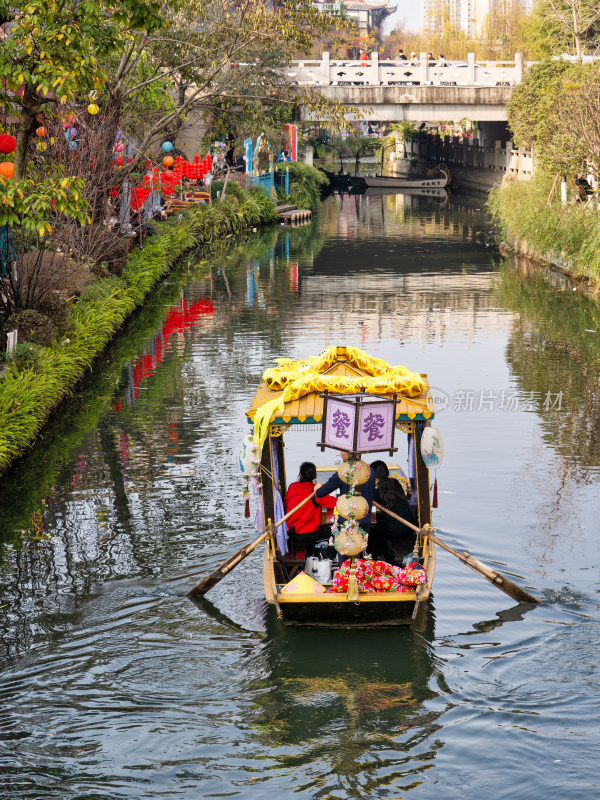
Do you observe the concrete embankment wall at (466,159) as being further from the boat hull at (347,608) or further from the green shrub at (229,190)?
the boat hull at (347,608)

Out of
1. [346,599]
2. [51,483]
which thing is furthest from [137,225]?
[346,599]

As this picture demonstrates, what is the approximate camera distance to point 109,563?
13.4m

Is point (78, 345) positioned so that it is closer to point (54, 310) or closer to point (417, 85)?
point (54, 310)

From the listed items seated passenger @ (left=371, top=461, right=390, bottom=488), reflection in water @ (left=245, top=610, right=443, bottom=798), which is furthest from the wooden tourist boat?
seated passenger @ (left=371, top=461, right=390, bottom=488)

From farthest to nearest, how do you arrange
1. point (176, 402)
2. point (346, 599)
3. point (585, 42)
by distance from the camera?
point (585, 42) < point (176, 402) < point (346, 599)

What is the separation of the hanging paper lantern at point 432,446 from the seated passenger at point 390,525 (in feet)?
2.38

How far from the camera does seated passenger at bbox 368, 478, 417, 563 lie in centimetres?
1228

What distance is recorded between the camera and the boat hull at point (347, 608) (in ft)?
35.2

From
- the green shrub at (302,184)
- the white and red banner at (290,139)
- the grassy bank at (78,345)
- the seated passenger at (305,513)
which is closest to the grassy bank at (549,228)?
the grassy bank at (78,345)

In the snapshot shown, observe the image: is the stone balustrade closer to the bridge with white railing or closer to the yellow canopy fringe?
the bridge with white railing

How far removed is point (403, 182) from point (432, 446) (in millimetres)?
67876

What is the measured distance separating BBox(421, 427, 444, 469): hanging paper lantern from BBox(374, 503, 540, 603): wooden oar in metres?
0.72

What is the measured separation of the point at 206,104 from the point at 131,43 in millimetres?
5101

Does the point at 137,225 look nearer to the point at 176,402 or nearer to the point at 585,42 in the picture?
the point at 176,402
